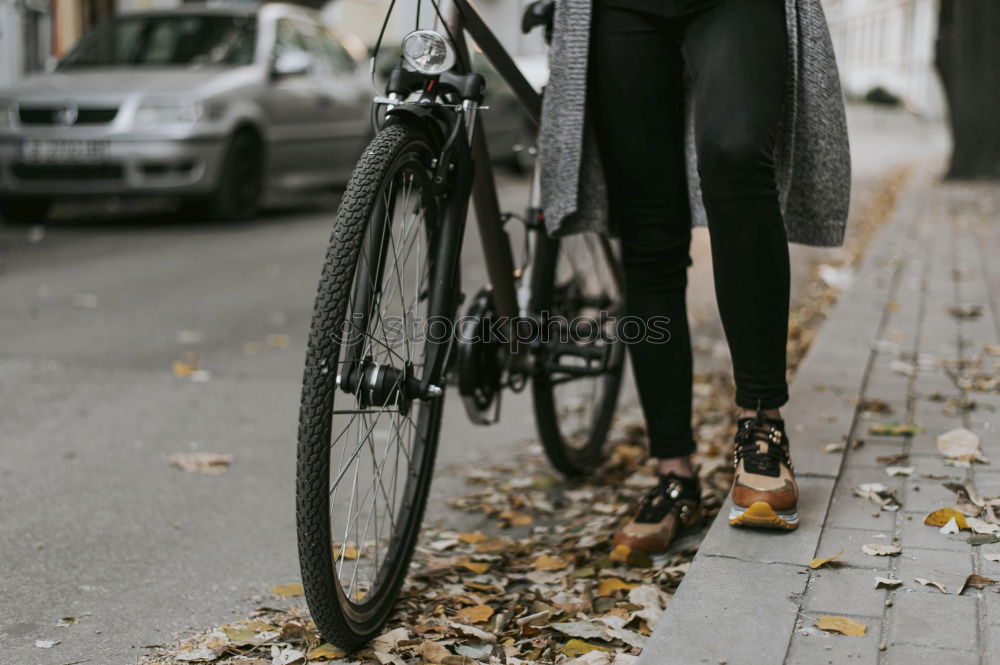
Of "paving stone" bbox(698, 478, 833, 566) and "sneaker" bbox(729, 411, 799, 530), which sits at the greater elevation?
"sneaker" bbox(729, 411, 799, 530)

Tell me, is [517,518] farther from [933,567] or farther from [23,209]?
[23,209]

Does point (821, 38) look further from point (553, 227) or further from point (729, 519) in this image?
point (729, 519)

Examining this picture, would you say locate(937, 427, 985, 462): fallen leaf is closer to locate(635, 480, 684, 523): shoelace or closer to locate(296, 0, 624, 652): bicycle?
locate(635, 480, 684, 523): shoelace

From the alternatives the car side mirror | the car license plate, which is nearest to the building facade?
Result: the car side mirror

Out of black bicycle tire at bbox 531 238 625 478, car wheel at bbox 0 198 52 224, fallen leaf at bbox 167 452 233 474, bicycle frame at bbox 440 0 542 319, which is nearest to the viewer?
bicycle frame at bbox 440 0 542 319

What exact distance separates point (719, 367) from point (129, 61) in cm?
703

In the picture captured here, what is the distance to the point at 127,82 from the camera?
32.8 feet

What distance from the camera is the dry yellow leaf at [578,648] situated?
252 centimetres

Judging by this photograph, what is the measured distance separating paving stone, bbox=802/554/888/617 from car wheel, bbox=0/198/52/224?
906 centimetres

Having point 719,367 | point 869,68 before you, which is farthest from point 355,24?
point 869,68

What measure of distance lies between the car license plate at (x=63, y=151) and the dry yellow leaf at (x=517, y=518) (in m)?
7.00

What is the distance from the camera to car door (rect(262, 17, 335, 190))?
1073 centimetres

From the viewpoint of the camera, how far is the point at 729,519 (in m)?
2.75

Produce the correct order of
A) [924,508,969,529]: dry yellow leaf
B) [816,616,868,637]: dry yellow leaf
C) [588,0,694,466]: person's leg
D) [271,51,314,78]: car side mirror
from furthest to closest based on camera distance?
[271,51,314,78]: car side mirror, [588,0,694,466]: person's leg, [924,508,969,529]: dry yellow leaf, [816,616,868,637]: dry yellow leaf
